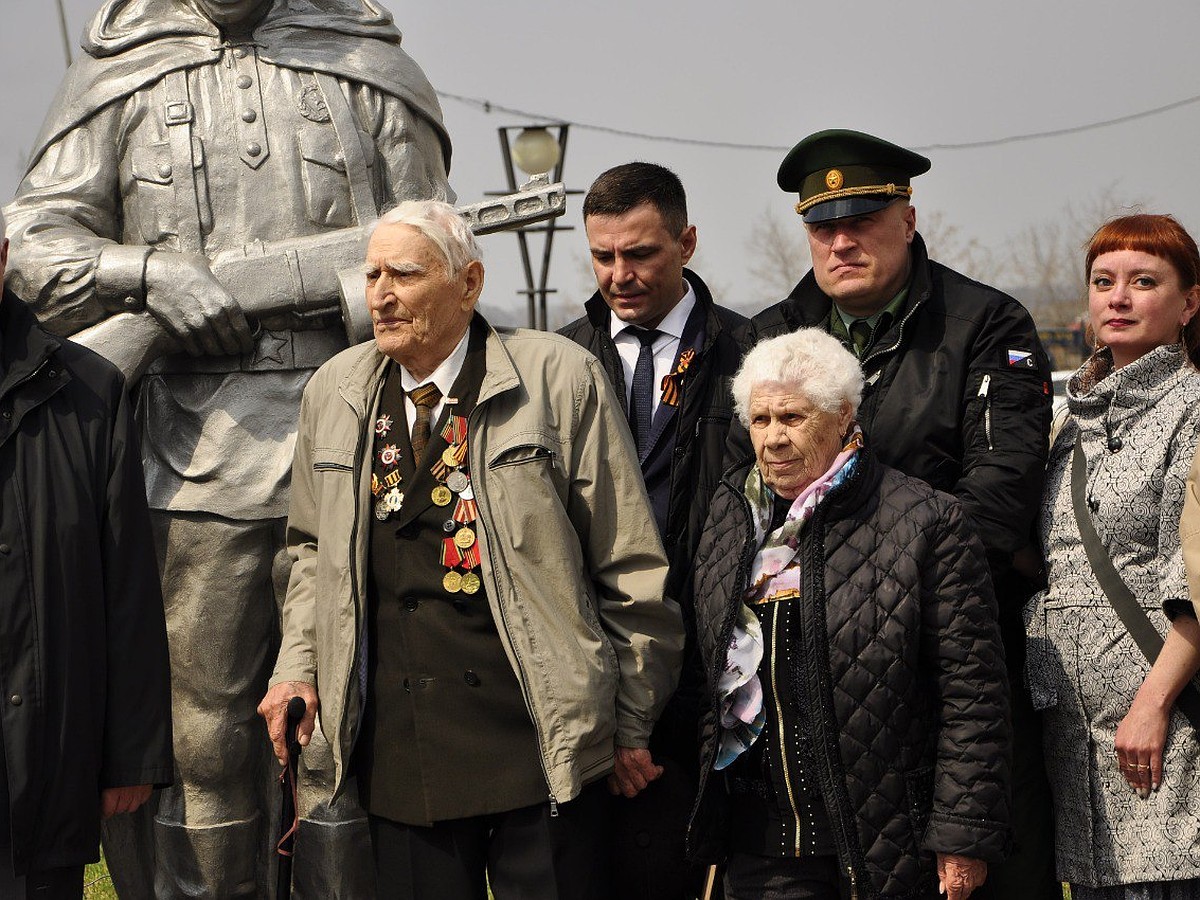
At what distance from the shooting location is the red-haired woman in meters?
3.21

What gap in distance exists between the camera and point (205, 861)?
14.0 ft

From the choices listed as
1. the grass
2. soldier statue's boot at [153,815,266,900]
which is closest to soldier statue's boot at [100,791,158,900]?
soldier statue's boot at [153,815,266,900]

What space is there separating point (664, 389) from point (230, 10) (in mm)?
1617

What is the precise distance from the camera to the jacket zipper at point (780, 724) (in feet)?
9.95

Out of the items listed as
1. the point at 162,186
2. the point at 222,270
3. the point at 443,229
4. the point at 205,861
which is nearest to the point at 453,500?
the point at 443,229

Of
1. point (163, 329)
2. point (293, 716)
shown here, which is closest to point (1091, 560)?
point (293, 716)

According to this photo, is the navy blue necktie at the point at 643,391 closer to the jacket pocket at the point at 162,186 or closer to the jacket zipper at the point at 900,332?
the jacket zipper at the point at 900,332

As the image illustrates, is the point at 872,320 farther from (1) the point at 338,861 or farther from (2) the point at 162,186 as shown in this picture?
(1) the point at 338,861

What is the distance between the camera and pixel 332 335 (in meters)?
4.36

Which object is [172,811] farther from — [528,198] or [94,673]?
[528,198]

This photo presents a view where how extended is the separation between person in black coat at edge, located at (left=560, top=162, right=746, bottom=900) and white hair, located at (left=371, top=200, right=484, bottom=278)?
2.35 feet

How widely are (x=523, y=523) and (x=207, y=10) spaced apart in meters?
2.04

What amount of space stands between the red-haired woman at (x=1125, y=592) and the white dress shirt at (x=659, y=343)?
94 centimetres

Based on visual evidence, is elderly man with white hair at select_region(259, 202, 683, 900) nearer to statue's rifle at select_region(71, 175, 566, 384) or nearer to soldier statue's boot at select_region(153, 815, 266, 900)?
statue's rifle at select_region(71, 175, 566, 384)
